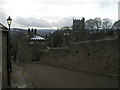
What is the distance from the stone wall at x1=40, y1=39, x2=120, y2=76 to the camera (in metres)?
13.2

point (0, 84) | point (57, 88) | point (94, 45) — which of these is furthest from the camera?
point (94, 45)

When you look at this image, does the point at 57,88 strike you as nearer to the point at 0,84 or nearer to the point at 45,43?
the point at 0,84

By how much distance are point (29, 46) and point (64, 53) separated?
3518 centimetres

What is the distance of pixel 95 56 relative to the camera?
51.6 ft

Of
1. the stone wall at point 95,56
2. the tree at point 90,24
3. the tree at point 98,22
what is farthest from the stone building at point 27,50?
the stone wall at point 95,56

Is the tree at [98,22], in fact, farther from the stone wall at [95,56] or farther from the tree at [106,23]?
the stone wall at [95,56]

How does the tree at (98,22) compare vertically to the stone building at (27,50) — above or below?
above

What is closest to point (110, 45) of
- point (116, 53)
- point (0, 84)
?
point (116, 53)

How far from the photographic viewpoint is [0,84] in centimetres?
914

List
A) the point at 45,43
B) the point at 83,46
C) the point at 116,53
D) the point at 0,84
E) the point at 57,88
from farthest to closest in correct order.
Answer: the point at 45,43, the point at 83,46, the point at 116,53, the point at 57,88, the point at 0,84

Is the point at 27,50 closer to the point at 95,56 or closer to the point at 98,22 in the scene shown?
the point at 98,22

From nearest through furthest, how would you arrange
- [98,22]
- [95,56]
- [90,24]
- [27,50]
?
1. [95,56]
2. [27,50]
3. [98,22]
4. [90,24]

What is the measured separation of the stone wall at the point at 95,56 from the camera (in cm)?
1325

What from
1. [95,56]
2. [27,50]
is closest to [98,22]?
[27,50]
